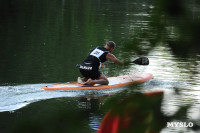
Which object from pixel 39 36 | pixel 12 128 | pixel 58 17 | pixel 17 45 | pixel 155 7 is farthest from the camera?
pixel 58 17

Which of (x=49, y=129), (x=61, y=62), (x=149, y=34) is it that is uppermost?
(x=149, y=34)

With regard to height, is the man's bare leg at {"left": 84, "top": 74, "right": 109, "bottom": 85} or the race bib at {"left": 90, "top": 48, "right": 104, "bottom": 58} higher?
the race bib at {"left": 90, "top": 48, "right": 104, "bottom": 58}

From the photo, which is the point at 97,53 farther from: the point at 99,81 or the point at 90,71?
the point at 99,81

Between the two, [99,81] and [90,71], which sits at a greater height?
[90,71]

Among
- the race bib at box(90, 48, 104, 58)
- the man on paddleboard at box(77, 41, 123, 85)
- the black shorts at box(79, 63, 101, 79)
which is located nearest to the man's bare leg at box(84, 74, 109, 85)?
the man on paddleboard at box(77, 41, 123, 85)

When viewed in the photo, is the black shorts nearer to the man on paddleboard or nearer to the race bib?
the man on paddleboard

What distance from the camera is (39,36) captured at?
24031mm

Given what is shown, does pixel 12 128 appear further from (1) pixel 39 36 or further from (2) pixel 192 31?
(1) pixel 39 36

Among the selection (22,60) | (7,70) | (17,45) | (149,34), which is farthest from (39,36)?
(149,34)

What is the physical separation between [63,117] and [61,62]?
50.3 feet

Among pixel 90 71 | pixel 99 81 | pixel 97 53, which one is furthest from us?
pixel 99 81

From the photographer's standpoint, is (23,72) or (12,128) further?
(23,72)

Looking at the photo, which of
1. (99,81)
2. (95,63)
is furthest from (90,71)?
(99,81)

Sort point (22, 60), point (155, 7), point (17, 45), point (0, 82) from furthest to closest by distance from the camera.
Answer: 1. point (17, 45)
2. point (22, 60)
3. point (0, 82)
4. point (155, 7)
